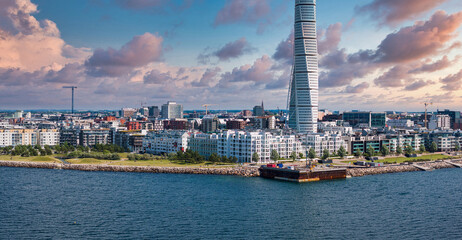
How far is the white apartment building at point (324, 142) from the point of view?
103 m

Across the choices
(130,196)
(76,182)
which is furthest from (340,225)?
(76,182)

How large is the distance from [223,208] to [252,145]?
1514 inches

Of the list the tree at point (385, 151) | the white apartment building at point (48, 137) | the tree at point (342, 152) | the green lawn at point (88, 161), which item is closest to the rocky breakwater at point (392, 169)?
the tree at point (385, 151)

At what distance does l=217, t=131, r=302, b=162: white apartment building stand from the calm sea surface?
15.6 m

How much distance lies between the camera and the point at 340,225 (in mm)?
46781

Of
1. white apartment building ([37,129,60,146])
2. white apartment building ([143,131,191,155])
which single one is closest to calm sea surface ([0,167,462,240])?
white apartment building ([143,131,191,155])

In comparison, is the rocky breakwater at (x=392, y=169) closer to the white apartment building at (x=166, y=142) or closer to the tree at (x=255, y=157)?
the tree at (x=255, y=157)

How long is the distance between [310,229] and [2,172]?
60976 millimetres

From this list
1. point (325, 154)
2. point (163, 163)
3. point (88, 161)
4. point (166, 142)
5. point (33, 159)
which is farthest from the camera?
point (166, 142)

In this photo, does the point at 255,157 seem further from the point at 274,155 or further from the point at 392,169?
the point at 392,169

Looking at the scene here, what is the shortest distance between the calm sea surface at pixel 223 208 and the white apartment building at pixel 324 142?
26.3 meters

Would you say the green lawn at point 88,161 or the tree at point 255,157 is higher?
the tree at point 255,157

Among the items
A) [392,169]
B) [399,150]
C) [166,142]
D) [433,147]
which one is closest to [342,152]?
[392,169]

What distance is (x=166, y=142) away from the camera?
350ft
